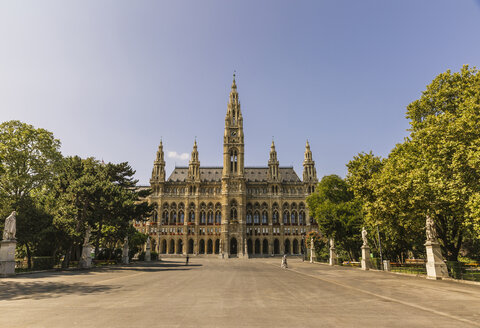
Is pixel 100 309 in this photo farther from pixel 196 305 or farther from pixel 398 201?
pixel 398 201

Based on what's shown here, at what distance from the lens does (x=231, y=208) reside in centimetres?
8038

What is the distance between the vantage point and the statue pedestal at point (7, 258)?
1969 cm

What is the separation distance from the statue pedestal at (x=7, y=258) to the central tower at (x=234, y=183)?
5856 centimetres

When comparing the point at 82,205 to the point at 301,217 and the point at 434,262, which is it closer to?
the point at 434,262

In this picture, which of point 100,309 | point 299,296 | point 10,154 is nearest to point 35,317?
point 100,309

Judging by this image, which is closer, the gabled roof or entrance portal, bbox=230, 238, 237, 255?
entrance portal, bbox=230, 238, 237, 255

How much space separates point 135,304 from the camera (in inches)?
389

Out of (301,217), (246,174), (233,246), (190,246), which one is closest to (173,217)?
(190,246)

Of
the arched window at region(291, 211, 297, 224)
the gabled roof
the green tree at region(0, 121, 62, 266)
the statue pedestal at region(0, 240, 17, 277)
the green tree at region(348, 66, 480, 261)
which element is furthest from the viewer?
the gabled roof

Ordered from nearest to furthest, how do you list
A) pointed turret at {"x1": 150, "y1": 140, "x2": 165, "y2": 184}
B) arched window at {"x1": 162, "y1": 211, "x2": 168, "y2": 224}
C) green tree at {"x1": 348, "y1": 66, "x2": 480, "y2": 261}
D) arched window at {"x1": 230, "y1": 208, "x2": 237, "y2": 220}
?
green tree at {"x1": 348, "y1": 66, "x2": 480, "y2": 261}, arched window at {"x1": 230, "y1": 208, "x2": 237, "y2": 220}, arched window at {"x1": 162, "y1": 211, "x2": 168, "y2": 224}, pointed turret at {"x1": 150, "y1": 140, "x2": 165, "y2": 184}

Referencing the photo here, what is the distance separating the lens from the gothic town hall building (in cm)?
7906

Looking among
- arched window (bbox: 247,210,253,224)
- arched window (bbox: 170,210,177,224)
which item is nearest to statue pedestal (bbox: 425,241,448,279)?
arched window (bbox: 247,210,253,224)

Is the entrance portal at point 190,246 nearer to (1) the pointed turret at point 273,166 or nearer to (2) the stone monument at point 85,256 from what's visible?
(1) the pointed turret at point 273,166

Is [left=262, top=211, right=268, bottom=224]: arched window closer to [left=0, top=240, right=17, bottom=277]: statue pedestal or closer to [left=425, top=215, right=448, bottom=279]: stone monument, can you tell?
[left=425, top=215, right=448, bottom=279]: stone monument
